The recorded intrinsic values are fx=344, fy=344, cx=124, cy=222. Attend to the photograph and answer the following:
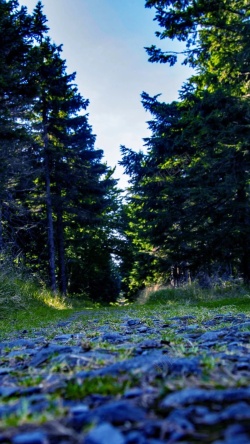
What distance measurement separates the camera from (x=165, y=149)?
68.2ft

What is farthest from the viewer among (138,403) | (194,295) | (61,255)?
(61,255)

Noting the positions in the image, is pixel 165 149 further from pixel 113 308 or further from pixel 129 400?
pixel 129 400

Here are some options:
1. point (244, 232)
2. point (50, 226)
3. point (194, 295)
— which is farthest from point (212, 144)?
point (50, 226)

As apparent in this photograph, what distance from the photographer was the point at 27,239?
26234 millimetres

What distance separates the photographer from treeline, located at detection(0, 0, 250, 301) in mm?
10938

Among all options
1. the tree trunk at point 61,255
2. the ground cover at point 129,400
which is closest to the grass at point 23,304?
the ground cover at point 129,400

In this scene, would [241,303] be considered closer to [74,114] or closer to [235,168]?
[235,168]

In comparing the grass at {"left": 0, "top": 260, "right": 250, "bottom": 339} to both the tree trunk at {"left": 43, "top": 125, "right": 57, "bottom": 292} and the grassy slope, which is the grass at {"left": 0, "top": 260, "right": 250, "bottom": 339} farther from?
the tree trunk at {"left": 43, "top": 125, "right": 57, "bottom": 292}

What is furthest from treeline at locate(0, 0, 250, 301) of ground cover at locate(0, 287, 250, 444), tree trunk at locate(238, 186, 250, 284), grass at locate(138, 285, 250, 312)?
ground cover at locate(0, 287, 250, 444)

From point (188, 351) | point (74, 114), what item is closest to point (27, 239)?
point (74, 114)

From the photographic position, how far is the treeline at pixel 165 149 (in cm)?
1094

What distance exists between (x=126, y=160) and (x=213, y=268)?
9192 mm

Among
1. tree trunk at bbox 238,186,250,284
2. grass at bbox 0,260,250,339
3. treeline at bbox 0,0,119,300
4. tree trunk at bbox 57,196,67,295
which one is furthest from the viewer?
tree trunk at bbox 57,196,67,295

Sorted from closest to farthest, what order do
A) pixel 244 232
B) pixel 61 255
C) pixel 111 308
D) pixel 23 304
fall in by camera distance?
pixel 23 304 → pixel 244 232 → pixel 111 308 → pixel 61 255
